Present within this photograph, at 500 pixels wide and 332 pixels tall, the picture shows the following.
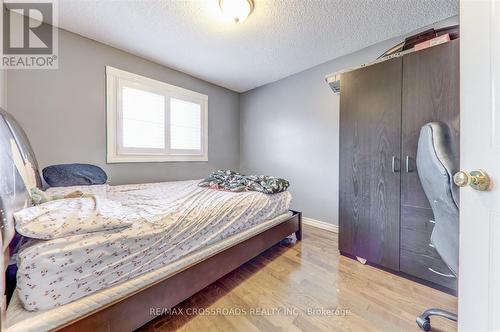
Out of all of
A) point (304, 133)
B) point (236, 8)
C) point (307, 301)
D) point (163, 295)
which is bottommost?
point (307, 301)

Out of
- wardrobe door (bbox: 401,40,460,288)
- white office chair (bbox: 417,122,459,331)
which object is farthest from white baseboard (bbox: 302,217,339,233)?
white office chair (bbox: 417,122,459,331)

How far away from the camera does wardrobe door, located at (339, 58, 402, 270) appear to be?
1638mm

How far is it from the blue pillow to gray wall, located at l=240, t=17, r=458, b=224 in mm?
2534

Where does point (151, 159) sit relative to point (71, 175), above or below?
above

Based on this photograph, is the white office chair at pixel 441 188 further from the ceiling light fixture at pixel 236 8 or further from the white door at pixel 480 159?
the ceiling light fixture at pixel 236 8

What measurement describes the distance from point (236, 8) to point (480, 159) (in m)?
1.94

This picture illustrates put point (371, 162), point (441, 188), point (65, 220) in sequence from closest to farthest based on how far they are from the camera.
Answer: point (65, 220), point (441, 188), point (371, 162)

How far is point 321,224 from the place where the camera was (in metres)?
Answer: 2.79

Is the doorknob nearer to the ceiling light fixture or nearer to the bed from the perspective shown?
the bed

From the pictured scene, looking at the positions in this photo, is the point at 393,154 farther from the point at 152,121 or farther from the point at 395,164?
the point at 152,121

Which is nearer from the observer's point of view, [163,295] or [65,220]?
[65,220]

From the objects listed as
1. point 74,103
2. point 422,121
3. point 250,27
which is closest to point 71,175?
point 74,103

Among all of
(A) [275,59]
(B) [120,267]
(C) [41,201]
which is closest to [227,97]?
(A) [275,59]

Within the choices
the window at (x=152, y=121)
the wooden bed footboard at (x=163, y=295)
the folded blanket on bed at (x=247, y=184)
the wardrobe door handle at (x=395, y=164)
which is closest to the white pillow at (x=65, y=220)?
the wooden bed footboard at (x=163, y=295)
